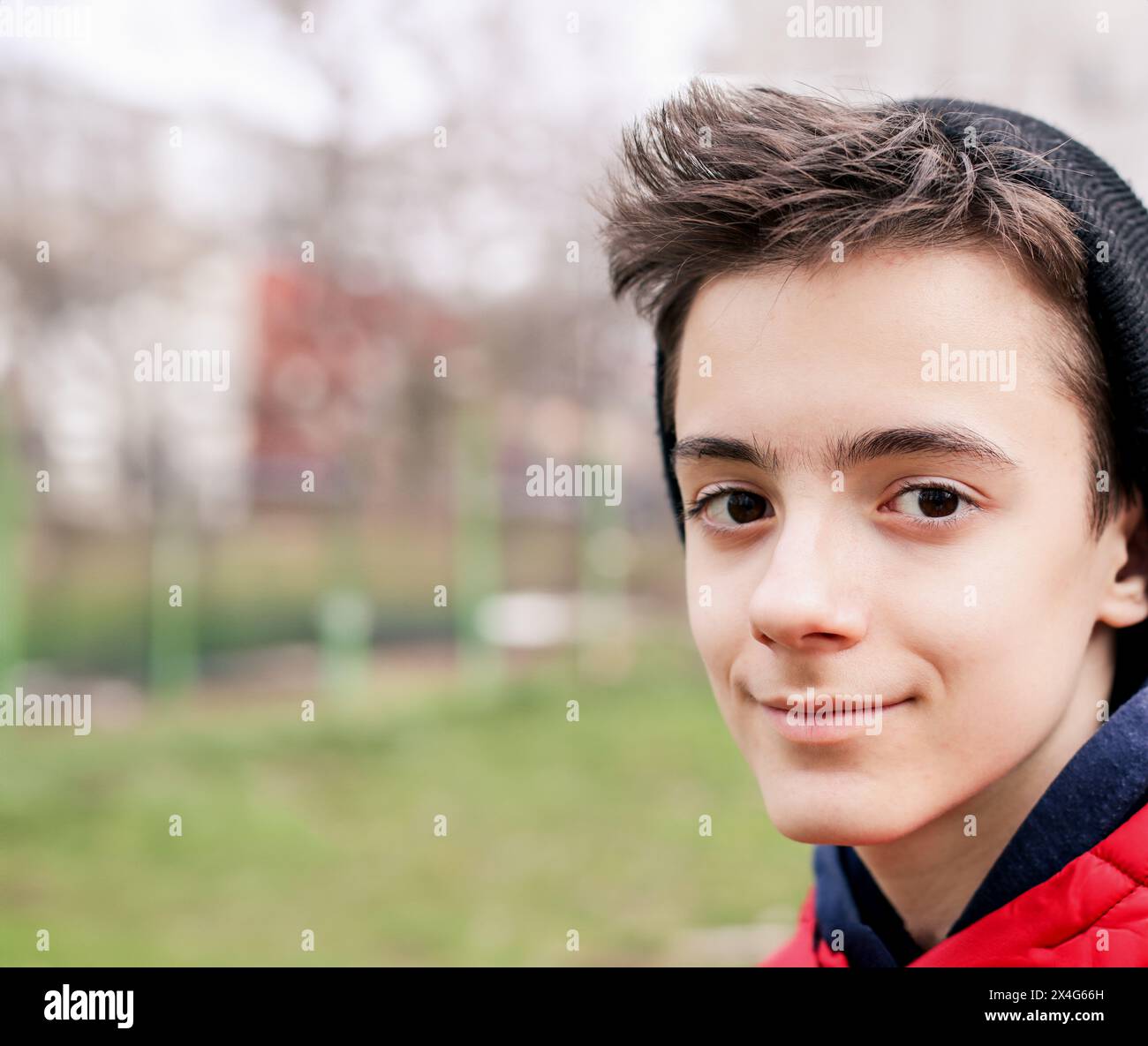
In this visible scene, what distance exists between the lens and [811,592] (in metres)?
1.23

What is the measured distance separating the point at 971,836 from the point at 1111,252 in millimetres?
734

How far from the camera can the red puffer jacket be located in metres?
1.22

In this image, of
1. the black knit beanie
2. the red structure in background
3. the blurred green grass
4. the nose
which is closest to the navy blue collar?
the black knit beanie

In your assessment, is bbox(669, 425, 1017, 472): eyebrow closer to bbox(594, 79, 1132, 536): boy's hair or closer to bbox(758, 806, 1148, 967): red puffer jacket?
bbox(594, 79, 1132, 536): boy's hair

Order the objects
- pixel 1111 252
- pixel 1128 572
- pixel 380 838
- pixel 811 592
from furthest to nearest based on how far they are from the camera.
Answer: pixel 380 838 < pixel 1128 572 < pixel 1111 252 < pixel 811 592

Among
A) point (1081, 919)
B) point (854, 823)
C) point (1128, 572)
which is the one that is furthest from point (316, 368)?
point (1081, 919)

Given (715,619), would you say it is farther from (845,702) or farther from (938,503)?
(938,503)

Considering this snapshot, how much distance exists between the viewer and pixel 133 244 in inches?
368

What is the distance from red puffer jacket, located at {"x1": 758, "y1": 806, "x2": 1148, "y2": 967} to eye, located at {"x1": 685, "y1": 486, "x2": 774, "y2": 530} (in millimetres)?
522

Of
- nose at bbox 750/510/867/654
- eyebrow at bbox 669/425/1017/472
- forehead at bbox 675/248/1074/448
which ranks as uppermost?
forehead at bbox 675/248/1074/448

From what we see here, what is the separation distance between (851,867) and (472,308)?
8659 millimetres

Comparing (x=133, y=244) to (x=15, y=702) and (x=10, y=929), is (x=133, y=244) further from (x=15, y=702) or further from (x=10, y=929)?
(x=10, y=929)

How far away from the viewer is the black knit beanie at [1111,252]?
1372 mm

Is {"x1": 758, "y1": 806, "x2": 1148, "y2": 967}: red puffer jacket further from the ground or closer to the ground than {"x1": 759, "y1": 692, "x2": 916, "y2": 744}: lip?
closer to the ground
